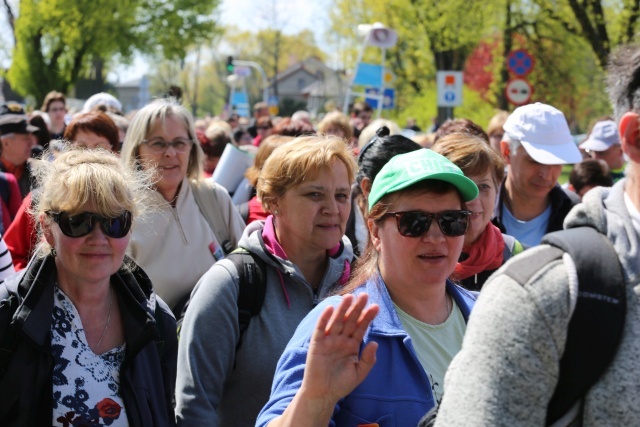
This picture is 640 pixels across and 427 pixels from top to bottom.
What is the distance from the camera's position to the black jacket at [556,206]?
17.5ft

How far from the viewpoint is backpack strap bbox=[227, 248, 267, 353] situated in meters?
3.41

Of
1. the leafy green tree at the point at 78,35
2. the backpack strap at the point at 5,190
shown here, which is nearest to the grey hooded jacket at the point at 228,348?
the backpack strap at the point at 5,190

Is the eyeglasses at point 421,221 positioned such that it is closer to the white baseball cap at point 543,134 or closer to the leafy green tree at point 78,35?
the white baseball cap at point 543,134

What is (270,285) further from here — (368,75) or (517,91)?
(368,75)

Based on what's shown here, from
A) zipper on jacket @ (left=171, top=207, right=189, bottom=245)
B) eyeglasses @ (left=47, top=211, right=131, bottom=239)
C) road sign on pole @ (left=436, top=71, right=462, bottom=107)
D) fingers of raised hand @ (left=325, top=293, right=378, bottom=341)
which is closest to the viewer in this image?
fingers of raised hand @ (left=325, top=293, right=378, bottom=341)

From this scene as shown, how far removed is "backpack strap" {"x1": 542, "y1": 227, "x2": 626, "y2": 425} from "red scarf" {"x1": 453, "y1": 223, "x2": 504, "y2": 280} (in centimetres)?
236

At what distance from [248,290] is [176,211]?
5.19 ft

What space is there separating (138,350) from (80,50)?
3549cm

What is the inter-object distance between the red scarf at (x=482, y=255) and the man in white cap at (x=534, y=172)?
1036 mm

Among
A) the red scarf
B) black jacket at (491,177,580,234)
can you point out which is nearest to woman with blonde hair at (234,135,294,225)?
black jacket at (491,177,580,234)

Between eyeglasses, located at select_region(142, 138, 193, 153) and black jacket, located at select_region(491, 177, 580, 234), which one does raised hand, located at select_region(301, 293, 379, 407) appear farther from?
black jacket, located at select_region(491, 177, 580, 234)

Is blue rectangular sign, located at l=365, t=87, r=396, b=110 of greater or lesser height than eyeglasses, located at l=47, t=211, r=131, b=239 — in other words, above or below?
below

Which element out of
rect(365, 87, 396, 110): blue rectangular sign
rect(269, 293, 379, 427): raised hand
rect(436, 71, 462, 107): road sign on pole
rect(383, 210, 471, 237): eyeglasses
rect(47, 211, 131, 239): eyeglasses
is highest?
rect(383, 210, 471, 237): eyeglasses

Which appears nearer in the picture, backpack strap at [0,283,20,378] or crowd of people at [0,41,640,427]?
crowd of people at [0,41,640,427]
